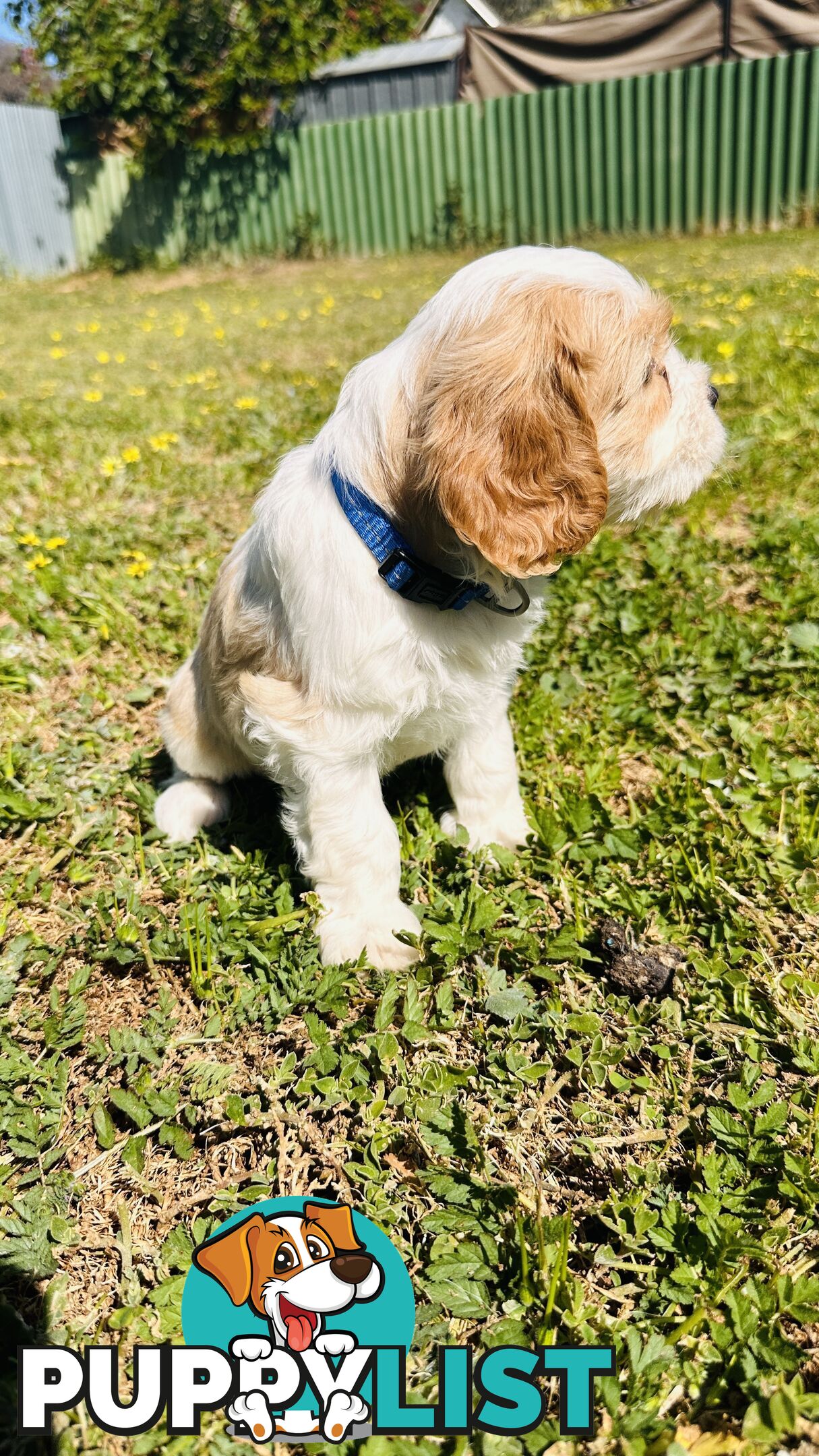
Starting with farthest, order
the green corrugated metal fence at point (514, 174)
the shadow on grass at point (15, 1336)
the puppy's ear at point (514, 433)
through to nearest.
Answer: the green corrugated metal fence at point (514, 174) → the puppy's ear at point (514, 433) → the shadow on grass at point (15, 1336)

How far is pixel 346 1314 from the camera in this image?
173cm

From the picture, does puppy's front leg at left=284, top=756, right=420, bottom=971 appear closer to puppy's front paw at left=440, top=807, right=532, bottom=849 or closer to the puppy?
the puppy

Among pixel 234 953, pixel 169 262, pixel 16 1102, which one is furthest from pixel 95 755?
pixel 169 262

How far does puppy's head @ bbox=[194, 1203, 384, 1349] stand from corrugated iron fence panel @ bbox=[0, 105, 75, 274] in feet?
73.6

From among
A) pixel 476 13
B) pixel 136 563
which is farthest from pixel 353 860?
pixel 476 13

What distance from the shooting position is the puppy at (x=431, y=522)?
6.92 feet

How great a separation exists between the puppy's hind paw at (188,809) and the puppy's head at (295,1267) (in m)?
1.43

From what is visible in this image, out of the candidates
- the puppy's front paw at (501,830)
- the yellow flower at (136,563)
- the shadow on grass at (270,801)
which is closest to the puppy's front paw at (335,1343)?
the shadow on grass at (270,801)

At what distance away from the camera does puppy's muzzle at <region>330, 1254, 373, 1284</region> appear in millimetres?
1782

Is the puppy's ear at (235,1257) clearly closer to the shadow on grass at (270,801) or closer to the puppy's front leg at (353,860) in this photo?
the puppy's front leg at (353,860)

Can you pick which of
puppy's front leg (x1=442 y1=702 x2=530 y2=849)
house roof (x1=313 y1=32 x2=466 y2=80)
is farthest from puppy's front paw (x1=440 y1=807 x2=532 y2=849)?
house roof (x1=313 y1=32 x2=466 y2=80)

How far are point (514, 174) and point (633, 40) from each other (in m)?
7.66

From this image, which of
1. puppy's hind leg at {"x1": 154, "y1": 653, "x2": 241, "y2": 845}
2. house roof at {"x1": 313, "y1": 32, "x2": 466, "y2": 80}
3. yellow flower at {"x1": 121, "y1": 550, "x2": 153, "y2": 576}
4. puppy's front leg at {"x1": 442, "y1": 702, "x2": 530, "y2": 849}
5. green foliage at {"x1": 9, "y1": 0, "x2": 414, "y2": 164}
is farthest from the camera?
green foliage at {"x1": 9, "y1": 0, "x2": 414, "y2": 164}
